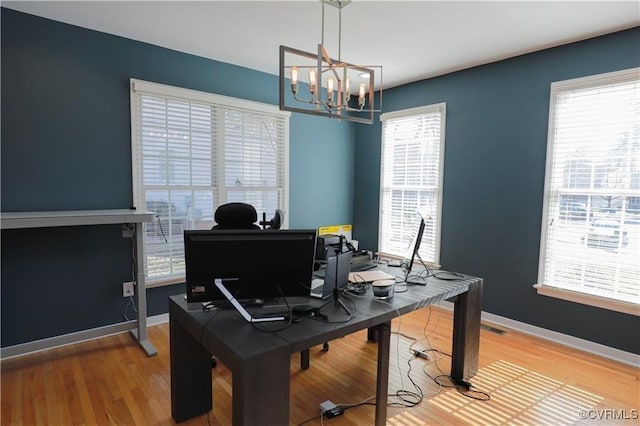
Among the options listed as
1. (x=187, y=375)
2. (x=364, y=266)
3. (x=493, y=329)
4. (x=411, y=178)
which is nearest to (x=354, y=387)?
(x=364, y=266)

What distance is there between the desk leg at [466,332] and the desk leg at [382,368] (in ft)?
2.68

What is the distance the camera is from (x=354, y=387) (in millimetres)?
2502

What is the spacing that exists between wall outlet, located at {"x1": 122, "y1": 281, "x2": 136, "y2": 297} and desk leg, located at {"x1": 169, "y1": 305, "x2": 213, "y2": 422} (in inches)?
60.3

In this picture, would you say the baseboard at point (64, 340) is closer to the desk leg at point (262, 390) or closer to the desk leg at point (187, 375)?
the desk leg at point (187, 375)

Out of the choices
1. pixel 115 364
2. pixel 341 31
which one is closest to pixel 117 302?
pixel 115 364

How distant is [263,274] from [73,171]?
2.33 m

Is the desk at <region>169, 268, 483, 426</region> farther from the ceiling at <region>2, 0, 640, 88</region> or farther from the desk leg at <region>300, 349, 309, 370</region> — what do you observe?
the ceiling at <region>2, 0, 640, 88</region>

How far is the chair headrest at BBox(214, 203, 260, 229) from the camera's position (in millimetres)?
2834

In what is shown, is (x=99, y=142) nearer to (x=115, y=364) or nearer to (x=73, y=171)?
(x=73, y=171)

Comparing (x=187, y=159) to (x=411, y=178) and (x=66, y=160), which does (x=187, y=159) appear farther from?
(x=411, y=178)

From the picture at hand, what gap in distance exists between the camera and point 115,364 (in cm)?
274

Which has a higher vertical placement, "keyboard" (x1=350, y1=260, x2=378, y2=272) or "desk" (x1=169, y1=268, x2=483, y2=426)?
"keyboard" (x1=350, y1=260, x2=378, y2=272)

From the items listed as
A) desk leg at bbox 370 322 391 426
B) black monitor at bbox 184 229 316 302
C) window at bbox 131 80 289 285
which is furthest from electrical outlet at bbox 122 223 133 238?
desk leg at bbox 370 322 391 426

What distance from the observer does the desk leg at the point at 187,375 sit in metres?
2.05
